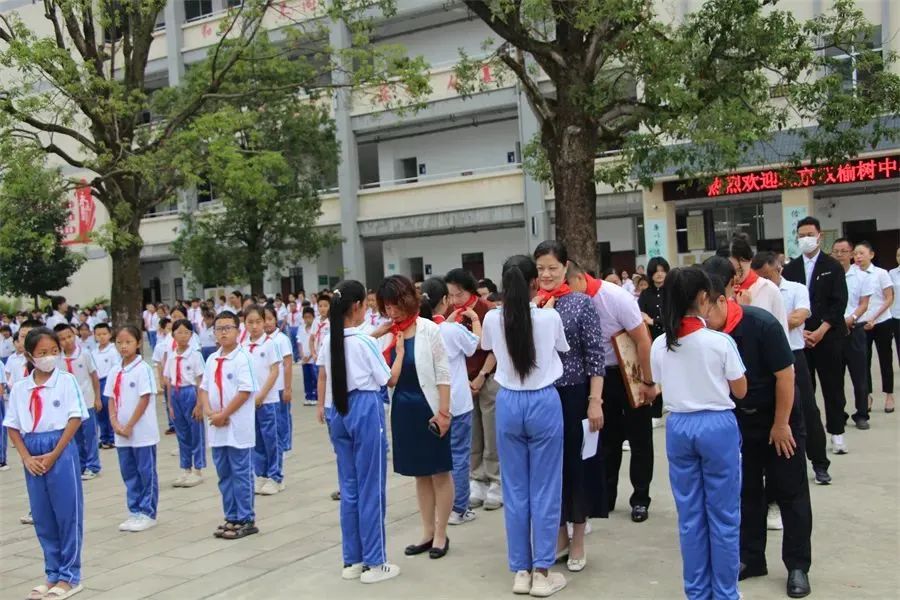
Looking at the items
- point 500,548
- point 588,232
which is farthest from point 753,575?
→ point 588,232

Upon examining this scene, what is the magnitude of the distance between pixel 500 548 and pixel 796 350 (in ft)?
8.46

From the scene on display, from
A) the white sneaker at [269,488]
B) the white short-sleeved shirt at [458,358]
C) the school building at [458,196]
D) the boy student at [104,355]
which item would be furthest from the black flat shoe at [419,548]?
the school building at [458,196]

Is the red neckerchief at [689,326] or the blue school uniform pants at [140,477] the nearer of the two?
the red neckerchief at [689,326]

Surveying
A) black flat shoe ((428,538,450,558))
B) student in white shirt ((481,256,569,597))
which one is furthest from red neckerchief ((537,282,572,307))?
black flat shoe ((428,538,450,558))

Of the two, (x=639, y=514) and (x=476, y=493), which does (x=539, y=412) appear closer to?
(x=639, y=514)

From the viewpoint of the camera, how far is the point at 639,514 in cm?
581

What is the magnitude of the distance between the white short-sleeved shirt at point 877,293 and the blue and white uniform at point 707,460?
577cm

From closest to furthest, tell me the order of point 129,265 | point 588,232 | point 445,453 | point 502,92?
point 445,453 → point 588,232 → point 129,265 → point 502,92

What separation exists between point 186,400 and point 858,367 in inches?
253

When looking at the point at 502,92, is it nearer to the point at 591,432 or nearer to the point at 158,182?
the point at 158,182

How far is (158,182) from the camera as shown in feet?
42.9

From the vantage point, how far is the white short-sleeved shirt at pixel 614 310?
17.9 feet

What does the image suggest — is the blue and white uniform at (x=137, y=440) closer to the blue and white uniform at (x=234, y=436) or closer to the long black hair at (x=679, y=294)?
the blue and white uniform at (x=234, y=436)

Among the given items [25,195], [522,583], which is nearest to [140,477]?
[522,583]
